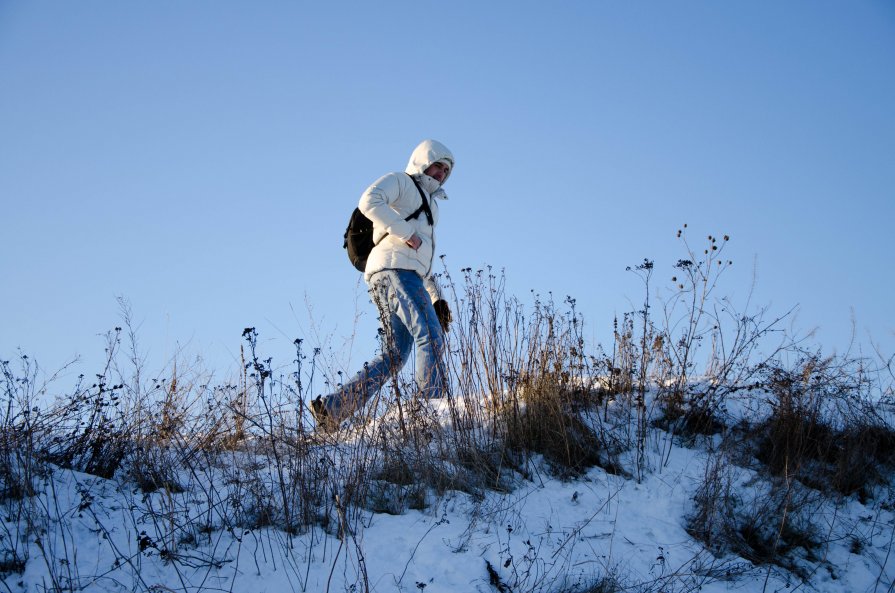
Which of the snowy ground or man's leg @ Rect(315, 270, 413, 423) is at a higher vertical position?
man's leg @ Rect(315, 270, 413, 423)

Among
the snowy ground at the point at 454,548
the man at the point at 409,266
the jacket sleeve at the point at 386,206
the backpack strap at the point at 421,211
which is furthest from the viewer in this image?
the backpack strap at the point at 421,211

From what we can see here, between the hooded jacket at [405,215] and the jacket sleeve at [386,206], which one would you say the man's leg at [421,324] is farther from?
the jacket sleeve at [386,206]

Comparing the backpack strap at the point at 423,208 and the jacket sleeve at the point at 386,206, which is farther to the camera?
the backpack strap at the point at 423,208

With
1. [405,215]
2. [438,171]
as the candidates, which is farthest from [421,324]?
[438,171]

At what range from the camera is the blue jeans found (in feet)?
13.5

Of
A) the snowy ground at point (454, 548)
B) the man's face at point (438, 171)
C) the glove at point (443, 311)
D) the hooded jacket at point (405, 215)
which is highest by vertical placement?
the man's face at point (438, 171)

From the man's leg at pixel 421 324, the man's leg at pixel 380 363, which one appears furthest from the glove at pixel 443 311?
the man's leg at pixel 380 363

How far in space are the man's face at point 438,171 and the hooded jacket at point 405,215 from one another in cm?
4

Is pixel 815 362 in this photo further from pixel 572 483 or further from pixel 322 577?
pixel 322 577

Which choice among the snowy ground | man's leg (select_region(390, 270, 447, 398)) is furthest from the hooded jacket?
the snowy ground

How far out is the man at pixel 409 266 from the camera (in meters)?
4.32

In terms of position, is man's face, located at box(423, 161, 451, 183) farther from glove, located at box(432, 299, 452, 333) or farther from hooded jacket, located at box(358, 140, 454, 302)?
glove, located at box(432, 299, 452, 333)

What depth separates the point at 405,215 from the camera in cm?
477

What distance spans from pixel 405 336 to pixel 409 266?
20.6 inches
